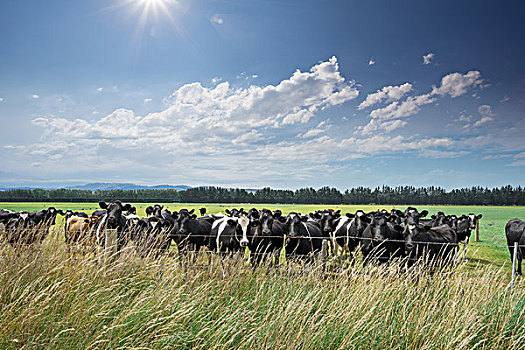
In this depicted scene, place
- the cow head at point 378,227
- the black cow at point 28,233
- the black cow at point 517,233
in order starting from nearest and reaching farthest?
the black cow at point 28,233 < the cow head at point 378,227 < the black cow at point 517,233

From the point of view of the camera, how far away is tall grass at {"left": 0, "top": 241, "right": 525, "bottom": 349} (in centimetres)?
340

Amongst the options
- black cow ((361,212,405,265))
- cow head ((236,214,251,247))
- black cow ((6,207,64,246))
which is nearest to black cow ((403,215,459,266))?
black cow ((361,212,405,265))

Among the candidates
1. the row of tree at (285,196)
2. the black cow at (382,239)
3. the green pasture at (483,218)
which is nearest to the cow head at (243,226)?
the black cow at (382,239)

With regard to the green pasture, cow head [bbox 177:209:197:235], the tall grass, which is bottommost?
the green pasture

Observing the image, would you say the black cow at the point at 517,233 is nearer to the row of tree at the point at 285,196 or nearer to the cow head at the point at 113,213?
the cow head at the point at 113,213

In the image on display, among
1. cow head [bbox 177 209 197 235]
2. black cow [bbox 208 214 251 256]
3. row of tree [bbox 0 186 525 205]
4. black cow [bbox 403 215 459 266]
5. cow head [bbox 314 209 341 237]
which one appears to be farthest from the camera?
row of tree [bbox 0 186 525 205]

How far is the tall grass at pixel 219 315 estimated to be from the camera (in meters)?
3.40

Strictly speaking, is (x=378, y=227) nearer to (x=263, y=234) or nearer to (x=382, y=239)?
(x=382, y=239)

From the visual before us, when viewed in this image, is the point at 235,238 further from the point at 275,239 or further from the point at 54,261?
the point at 54,261

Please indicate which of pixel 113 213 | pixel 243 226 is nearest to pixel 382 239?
pixel 243 226

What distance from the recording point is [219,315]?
165 inches

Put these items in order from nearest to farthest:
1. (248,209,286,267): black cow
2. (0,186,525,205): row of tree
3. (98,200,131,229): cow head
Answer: (98,200,131,229): cow head, (248,209,286,267): black cow, (0,186,525,205): row of tree

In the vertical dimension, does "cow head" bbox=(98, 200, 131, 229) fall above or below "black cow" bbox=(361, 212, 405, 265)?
above

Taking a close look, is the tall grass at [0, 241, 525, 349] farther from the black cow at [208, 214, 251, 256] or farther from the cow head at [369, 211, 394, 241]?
the black cow at [208, 214, 251, 256]
